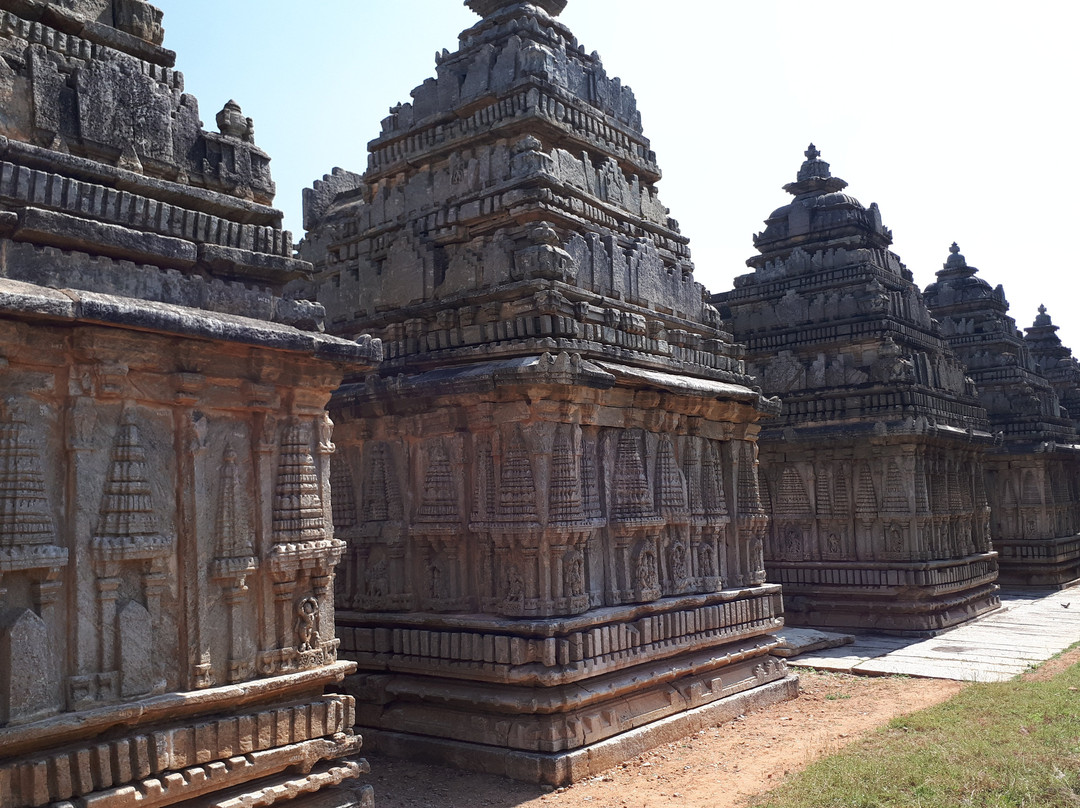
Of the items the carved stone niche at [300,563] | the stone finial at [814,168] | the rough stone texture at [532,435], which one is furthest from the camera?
the stone finial at [814,168]

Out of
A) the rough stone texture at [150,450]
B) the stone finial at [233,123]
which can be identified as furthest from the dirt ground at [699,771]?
the stone finial at [233,123]

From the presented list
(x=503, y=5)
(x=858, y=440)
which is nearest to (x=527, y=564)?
(x=503, y=5)

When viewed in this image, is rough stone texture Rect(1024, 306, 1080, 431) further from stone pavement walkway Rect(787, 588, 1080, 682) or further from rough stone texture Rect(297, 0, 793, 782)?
rough stone texture Rect(297, 0, 793, 782)

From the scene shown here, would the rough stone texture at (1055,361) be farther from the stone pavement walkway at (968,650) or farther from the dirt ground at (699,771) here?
the dirt ground at (699,771)

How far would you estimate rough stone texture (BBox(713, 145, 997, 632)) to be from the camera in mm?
15969

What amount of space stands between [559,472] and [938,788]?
162 inches

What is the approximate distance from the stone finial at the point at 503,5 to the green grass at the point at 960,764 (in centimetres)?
905

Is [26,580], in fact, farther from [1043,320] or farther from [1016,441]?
[1043,320]

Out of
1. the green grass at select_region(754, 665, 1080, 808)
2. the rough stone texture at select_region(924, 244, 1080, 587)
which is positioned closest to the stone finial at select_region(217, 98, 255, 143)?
the green grass at select_region(754, 665, 1080, 808)

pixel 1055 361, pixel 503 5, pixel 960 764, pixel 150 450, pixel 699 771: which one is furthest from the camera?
pixel 1055 361

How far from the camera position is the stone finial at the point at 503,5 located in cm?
1127

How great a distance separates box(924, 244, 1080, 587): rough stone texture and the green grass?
13845 millimetres

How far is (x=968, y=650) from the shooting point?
1445 centimetres

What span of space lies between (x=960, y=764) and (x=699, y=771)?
90.0 inches
